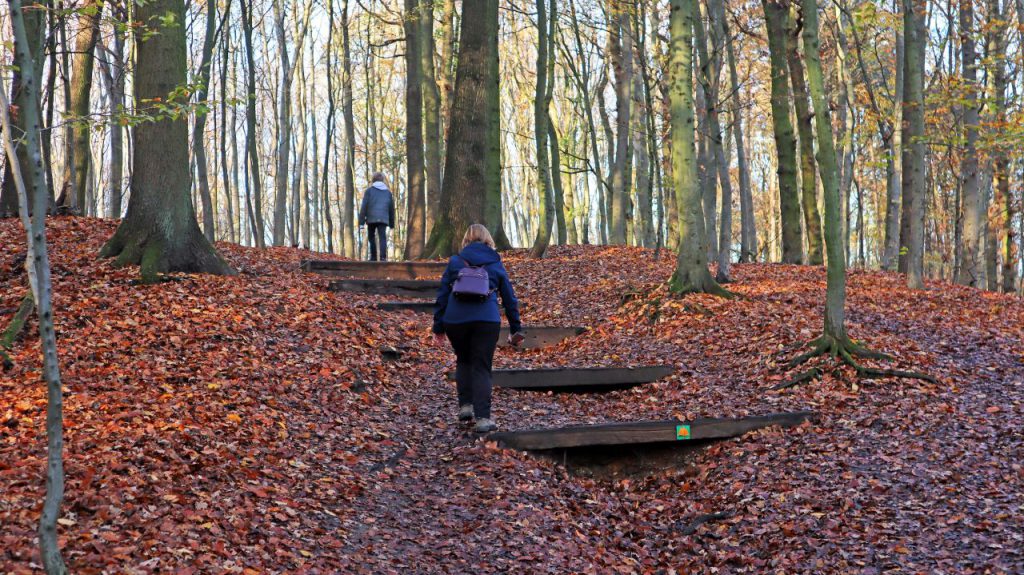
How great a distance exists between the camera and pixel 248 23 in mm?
21750

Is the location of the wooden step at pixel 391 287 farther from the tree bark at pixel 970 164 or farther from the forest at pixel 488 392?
the tree bark at pixel 970 164

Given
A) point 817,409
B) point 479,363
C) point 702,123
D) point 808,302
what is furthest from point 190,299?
point 702,123

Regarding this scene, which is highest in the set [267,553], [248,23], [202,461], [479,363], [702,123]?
[248,23]

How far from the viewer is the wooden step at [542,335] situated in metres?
11.5

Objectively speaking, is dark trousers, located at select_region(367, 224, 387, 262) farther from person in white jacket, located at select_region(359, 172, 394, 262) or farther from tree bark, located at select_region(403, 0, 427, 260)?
tree bark, located at select_region(403, 0, 427, 260)

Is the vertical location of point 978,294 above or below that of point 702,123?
below

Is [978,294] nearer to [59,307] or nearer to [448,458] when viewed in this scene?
[448,458]

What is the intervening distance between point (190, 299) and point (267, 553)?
5404 mm

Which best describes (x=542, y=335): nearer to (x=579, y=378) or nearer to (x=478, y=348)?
(x=579, y=378)

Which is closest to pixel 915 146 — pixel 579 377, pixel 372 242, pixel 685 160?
pixel 685 160

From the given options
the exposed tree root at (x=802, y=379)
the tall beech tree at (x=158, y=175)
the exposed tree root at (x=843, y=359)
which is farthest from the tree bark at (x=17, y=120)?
the exposed tree root at (x=843, y=359)

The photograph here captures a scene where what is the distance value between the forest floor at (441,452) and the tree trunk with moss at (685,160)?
1.08m

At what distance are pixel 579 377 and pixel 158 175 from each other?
621 cm

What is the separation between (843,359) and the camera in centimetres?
848
